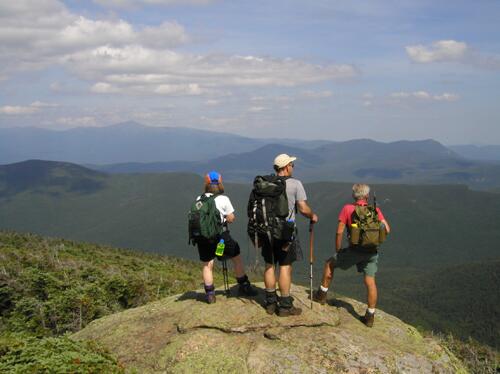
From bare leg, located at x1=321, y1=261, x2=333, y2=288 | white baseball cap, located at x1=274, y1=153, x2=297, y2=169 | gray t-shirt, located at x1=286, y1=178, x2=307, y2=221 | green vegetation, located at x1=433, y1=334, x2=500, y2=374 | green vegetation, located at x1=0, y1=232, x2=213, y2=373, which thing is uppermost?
white baseball cap, located at x1=274, y1=153, x2=297, y2=169

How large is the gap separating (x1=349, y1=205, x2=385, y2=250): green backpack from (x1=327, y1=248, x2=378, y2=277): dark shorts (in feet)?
1.69

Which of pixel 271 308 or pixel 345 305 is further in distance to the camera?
pixel 345 305

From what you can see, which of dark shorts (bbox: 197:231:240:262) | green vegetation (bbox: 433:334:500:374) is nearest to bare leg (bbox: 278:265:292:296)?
dark shorts (bbox: 197:231:240:262)

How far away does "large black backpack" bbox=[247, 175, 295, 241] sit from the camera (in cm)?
1002

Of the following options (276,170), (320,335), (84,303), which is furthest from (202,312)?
(84,303)

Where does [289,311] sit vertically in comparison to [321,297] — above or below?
above

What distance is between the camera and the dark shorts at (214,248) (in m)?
11.1

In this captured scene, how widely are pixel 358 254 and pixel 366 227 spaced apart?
942 millimetres

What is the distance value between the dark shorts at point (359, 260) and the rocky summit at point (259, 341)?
1317 millimetres

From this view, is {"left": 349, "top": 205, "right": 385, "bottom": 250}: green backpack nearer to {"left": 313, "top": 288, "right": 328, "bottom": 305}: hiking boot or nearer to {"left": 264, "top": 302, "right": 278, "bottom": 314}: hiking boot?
{"left": 313, "top": 288, "right": 328, "bottom": 305}: hiking boot

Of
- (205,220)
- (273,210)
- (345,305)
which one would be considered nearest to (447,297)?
(345,305)

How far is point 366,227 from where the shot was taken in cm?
1039

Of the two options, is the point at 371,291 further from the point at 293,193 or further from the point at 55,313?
the point at 55,313

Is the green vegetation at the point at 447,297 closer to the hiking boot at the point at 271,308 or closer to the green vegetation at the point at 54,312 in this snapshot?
the green vegetation at the point at 54,312
